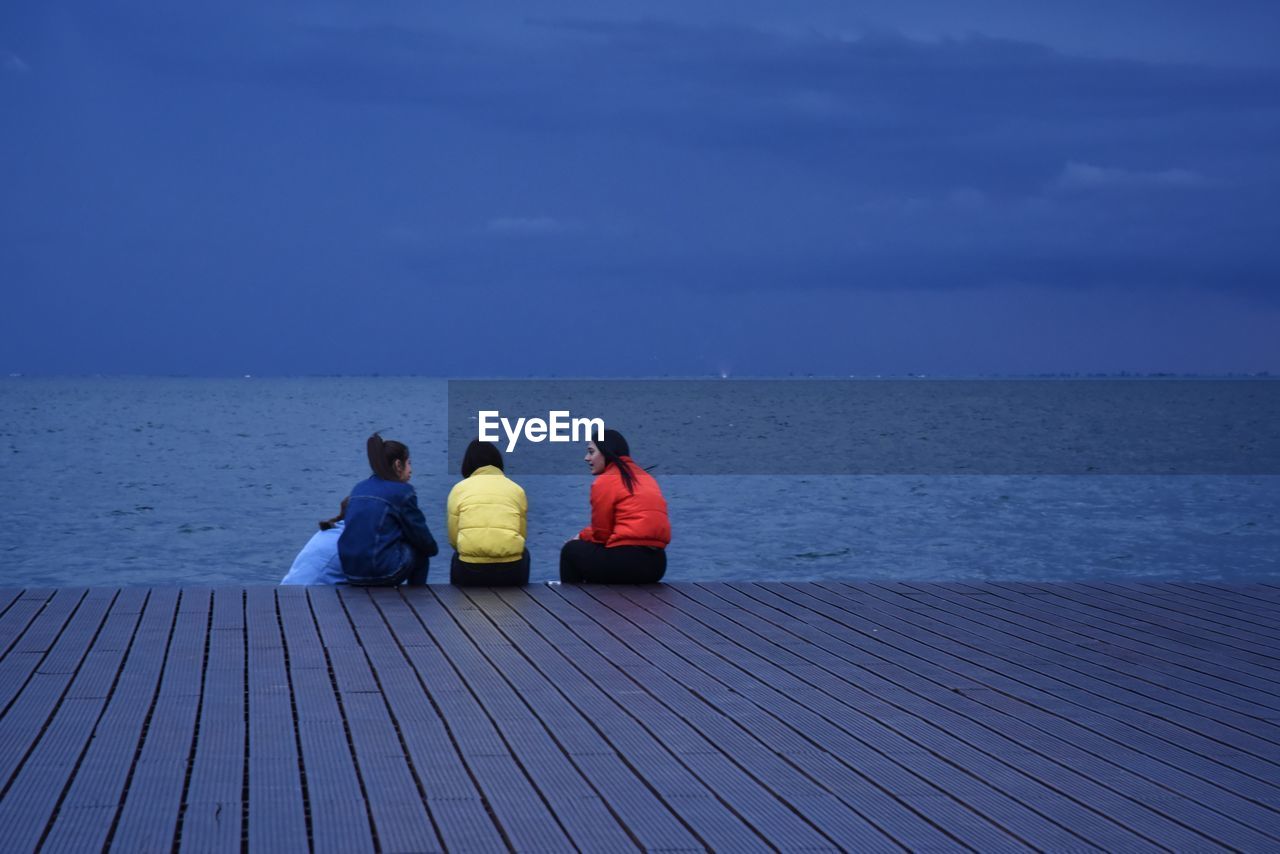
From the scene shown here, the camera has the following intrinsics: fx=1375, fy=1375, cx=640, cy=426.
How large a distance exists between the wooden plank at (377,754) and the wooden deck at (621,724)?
14 millimetres

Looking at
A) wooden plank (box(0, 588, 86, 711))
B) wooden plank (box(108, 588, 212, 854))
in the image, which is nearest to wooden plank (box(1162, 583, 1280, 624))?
wooden plank (box(108, 588, 212, 854))

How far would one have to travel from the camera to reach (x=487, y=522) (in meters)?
9.03

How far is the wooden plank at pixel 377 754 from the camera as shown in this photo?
4016mm

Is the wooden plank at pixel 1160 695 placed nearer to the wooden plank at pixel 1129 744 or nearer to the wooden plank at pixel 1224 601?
the wooden plank at pixel 1129 744

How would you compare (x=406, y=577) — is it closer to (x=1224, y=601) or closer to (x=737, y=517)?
(x=1224, y=601)

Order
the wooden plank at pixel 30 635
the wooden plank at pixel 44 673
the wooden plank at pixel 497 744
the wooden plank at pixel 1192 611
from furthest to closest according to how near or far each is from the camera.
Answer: the wooden plank at pixel 1192 611 → the wooden plank at pixel 30 635 → the wooden plank at pixel 44 673 → the wooden plank at pixel 497 744

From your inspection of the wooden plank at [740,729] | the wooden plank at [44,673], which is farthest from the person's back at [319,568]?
the wooden plank at [740,729]

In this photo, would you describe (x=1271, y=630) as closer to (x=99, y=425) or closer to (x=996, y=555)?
(x=996, y=555)

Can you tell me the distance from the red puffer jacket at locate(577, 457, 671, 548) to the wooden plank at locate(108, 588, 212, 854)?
2853 millimetres

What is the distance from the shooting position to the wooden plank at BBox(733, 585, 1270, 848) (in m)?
4.34

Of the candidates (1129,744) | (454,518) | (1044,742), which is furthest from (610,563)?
(1129,744)

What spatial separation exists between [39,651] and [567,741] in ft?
9.93

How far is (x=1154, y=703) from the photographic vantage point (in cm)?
596

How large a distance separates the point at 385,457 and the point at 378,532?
0.50 meters
